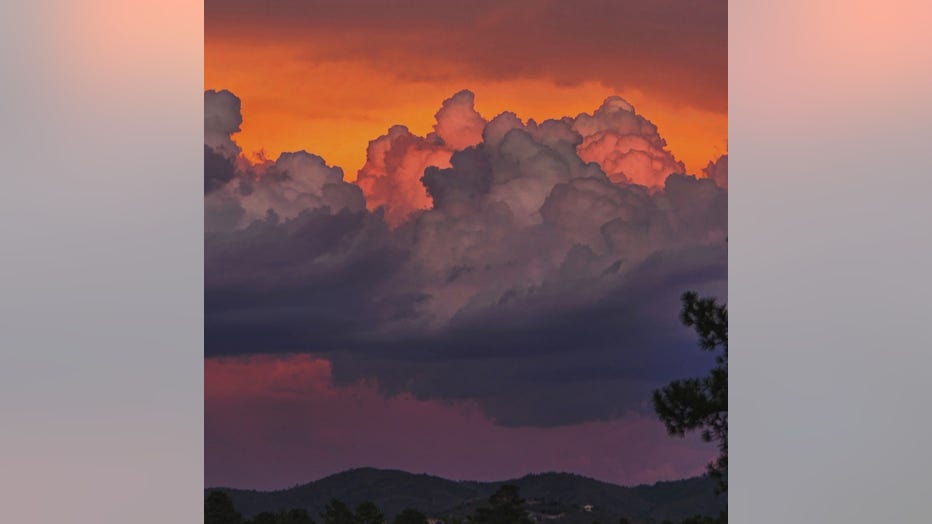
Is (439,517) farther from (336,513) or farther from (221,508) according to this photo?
(221,508)

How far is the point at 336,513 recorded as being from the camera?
28.5ft

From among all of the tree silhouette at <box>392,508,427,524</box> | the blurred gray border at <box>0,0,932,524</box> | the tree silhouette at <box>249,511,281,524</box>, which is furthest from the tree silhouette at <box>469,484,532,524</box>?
the blurred gray border at <box>0,0,932,524</box>

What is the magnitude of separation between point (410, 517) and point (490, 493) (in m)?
0.64

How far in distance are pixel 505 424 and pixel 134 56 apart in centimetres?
544

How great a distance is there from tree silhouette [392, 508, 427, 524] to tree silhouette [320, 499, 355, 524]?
1.18 ft

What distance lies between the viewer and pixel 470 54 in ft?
29.1

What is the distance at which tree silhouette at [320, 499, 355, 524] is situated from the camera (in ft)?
28.4

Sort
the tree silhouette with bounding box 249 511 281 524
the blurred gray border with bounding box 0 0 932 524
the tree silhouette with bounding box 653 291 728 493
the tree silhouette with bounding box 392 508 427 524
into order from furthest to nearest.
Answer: the tree silhouette with bounding box 392 508 427 524, the tree silhouette with bounding box 249 511 281 524, the tree silhouette with bounding box 653 291 728 493, the blurred gray border with bounding box 0 0 932 524

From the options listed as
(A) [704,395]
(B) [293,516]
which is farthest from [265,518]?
(A) [704,395]

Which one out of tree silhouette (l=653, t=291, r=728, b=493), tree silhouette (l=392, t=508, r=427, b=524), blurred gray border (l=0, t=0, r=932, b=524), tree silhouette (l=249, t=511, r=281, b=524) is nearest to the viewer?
blurred gray border (l=0, t=0, r=932, b=524)

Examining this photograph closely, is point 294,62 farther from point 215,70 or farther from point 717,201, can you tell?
point 717,201

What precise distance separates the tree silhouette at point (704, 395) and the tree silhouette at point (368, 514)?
7.41ft

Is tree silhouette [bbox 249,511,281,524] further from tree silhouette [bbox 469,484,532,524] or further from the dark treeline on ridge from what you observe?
tree silhouette [bbox 469,484,532,524]

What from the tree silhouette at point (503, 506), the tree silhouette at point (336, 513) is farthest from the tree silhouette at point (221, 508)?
the tree silhouette at point (503, 506)
